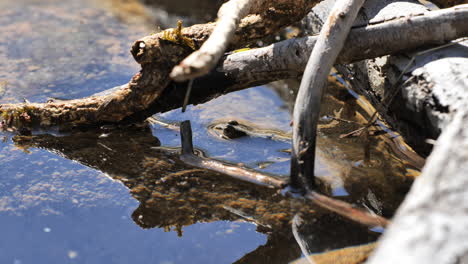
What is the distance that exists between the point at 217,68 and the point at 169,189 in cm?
88

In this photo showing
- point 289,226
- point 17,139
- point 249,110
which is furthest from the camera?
point 249,110

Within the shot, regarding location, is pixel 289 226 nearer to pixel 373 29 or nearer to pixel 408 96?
pixel 408 96

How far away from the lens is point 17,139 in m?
3.73

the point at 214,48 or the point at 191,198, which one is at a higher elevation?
the point at 214,48

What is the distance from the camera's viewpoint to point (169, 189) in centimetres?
313

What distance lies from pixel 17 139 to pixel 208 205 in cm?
170

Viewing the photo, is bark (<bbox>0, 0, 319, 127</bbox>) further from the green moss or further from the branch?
the branch

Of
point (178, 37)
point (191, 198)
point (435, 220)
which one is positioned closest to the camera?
point (435, 220)

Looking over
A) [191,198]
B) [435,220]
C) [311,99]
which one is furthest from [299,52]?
[435,220]

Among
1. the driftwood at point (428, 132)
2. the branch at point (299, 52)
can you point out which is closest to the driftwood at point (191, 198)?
the branch at point (299, 52)

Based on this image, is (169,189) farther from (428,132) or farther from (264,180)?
(428,132)

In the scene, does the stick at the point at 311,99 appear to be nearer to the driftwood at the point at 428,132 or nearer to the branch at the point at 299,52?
the branch at the point at 299,52

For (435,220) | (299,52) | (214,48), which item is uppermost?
(214,48)

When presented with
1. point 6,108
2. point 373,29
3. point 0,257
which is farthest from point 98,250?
point 373,29
